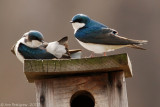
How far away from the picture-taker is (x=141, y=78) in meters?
8.94

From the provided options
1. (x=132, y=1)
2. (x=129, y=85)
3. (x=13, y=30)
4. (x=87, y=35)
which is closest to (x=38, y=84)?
(x=87, y=35)

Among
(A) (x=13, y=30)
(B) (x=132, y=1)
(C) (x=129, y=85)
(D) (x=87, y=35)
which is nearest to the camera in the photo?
(D) (x=87, y=35)

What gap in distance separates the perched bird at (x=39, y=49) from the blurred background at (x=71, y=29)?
385 cm

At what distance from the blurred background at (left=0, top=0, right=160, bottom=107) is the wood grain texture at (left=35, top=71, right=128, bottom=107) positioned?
163 inches

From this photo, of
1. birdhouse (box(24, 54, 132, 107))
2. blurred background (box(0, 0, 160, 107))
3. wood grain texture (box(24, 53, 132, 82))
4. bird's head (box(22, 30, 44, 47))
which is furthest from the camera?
blurred background (box(0, 0, 160, 107))

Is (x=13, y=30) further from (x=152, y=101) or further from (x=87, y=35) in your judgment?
(x=87, y=35)

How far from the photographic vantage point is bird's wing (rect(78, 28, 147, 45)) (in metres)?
3.78

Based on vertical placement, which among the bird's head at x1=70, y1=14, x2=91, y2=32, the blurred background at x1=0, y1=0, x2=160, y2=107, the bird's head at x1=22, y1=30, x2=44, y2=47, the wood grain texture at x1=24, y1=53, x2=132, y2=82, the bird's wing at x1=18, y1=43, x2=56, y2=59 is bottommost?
the wood grain texture at x1=24, y1=53, x2=132, y2=82

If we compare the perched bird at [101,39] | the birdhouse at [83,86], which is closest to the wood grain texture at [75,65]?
the birdhouse at [83,86]

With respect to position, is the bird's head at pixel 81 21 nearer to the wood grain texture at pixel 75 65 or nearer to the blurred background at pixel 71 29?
the wood grain texture at pixel 75 65

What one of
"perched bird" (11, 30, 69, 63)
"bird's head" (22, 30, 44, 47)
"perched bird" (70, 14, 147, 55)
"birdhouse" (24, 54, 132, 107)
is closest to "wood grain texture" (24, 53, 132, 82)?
"birdhouse" (24, 54, 132, 107)

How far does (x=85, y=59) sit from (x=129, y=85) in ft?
17.1

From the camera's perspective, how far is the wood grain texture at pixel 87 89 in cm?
377

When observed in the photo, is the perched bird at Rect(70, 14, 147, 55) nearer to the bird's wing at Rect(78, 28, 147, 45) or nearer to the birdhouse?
the bird's wing at Rect(78, 28, 147, 45)
